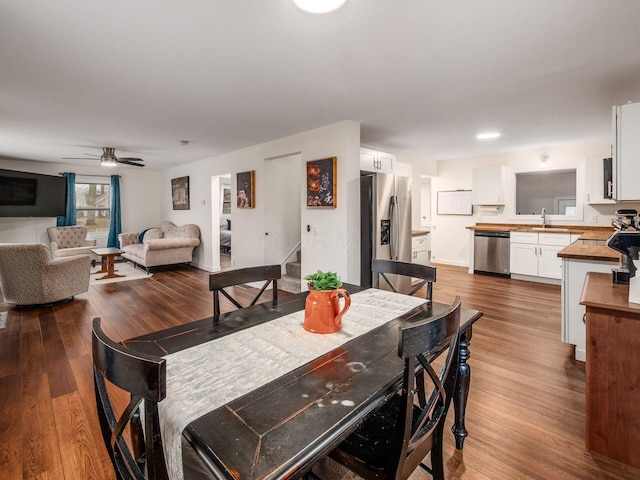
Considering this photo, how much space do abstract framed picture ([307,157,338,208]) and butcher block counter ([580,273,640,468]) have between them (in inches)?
108

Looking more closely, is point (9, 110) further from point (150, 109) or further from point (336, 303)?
point (336, 303)

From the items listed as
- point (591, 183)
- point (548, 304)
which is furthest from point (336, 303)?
point (591, 183)

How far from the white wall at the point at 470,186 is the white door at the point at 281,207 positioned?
339 centimetres

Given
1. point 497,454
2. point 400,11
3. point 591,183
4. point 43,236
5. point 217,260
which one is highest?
point 400,11

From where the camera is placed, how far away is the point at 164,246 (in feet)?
21.1

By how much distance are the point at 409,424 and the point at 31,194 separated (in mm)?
8185

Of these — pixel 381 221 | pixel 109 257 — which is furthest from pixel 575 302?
pixel 109 257

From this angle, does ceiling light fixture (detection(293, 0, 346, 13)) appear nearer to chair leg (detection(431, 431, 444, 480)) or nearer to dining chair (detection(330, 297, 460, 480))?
dining chair (detection(330, 297, 460, 480))

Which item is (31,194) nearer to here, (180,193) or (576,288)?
(180,193)

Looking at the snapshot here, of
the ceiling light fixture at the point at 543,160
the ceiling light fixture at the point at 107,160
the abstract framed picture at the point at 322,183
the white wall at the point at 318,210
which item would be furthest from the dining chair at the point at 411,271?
the ceiling light fixture at the point at 107,160

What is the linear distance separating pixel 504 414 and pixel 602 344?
70 centimetres

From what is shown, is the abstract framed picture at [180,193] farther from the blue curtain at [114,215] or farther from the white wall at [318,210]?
the white wall at [318,210]

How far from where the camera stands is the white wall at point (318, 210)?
12.7 ft

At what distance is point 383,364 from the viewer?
114 cm
